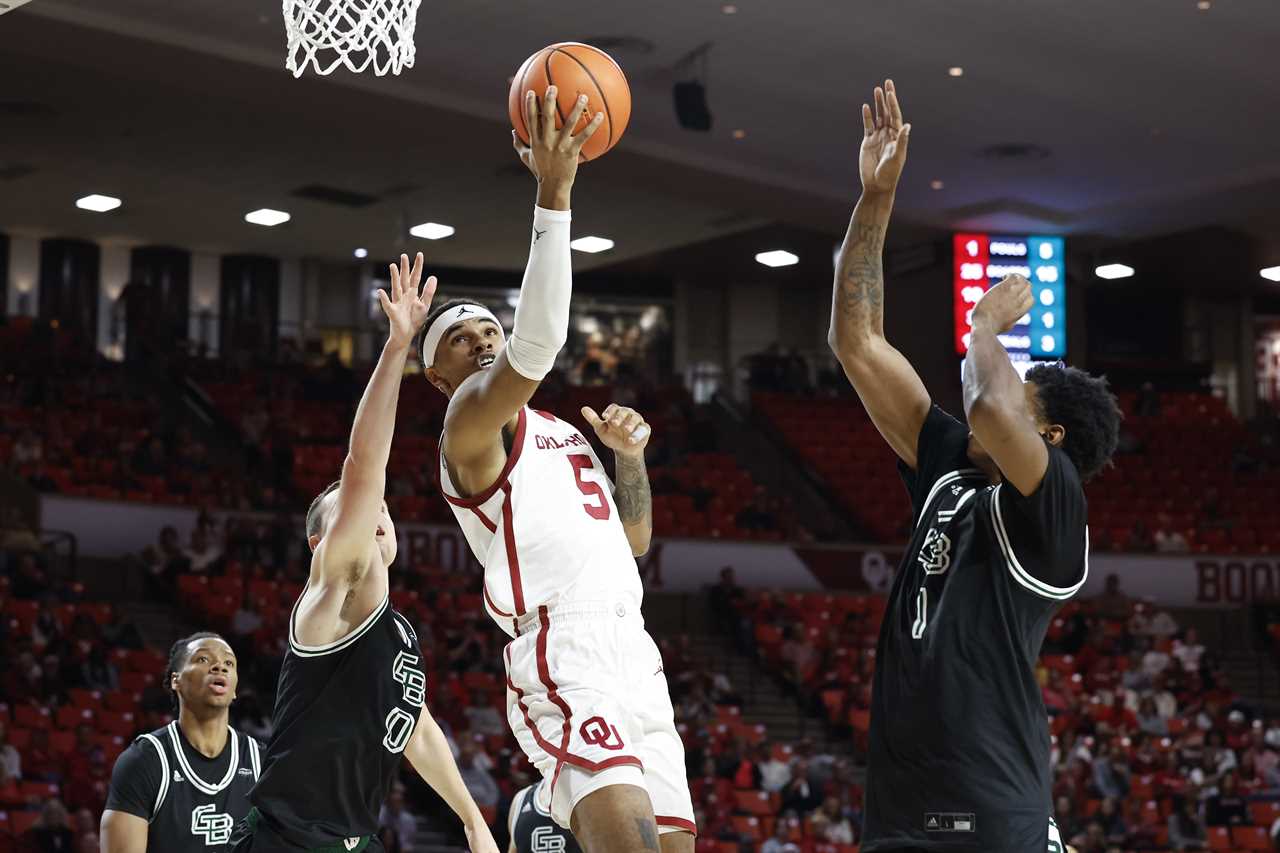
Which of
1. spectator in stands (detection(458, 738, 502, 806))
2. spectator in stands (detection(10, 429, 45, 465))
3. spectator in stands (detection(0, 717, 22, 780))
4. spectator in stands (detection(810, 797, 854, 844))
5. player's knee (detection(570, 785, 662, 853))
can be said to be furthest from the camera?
spectator in stands (detection(10, 429, 45, 465))

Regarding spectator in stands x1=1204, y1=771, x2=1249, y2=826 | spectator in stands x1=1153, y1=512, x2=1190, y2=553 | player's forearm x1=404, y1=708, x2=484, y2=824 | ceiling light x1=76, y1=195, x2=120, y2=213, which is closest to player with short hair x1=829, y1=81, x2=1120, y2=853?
player's forearm x1=404, y1=708, x2=484, y2=824

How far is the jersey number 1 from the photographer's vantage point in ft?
13.9

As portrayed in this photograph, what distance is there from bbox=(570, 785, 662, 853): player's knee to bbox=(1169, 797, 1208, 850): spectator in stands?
11.3 metres

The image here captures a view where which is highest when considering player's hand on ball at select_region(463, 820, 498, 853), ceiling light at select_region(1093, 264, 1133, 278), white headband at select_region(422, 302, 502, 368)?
ceiling light at select_region(1093, 264, 1133, 278)

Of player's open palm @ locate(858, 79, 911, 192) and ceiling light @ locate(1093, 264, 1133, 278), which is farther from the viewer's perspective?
ceiling light @ locate(1093, 264, 1133, 278)

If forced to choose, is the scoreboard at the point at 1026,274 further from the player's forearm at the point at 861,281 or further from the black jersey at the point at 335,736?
the black jersey at the point at 335,736

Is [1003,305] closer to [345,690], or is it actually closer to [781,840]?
[345,690]

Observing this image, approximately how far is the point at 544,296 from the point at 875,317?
818 millimetres

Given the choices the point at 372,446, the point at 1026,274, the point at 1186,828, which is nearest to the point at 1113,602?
the point at 1026,274

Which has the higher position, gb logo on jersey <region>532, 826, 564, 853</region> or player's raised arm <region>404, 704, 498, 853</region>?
player's raised arm <region>404, 704, 498, 853</region>

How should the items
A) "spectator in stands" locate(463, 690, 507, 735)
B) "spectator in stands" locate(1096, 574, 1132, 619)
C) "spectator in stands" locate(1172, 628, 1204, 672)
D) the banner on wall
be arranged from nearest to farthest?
"spectator in stands" locate(463, 690, 507, 735), "spectator in stands" locate(1172, 628, 1204, 672), "spectator in stands" locate(1096, 574, 1132, 619), the banner on wall

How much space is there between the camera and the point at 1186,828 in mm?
14000

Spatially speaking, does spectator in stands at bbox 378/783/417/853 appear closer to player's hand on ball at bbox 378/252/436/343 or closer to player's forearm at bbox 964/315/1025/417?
player's hand on ball at bbox 378/252/436/343

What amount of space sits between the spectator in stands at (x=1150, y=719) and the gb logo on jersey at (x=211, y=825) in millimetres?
12365
